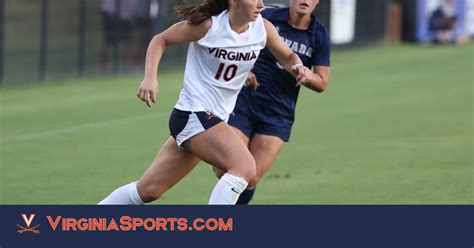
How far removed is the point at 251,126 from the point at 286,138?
30 centimetres

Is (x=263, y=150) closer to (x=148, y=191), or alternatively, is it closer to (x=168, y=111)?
(x=148, y=191)

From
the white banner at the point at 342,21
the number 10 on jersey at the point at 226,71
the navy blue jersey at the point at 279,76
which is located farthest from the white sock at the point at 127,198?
the white banner at the point at 342,21

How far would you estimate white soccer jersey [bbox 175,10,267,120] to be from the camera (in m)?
8.84

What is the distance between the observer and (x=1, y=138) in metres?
16.6

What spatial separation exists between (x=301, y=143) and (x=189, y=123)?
7.58 m

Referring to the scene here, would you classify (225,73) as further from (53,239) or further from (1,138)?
(1,138)

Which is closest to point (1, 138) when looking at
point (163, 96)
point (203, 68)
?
point (163, 96)

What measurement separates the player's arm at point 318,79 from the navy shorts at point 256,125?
61 centimetres

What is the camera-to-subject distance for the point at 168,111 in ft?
65.5

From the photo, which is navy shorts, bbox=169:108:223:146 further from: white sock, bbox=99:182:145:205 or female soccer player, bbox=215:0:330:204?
female soccer player, bbox=215:0:330:204

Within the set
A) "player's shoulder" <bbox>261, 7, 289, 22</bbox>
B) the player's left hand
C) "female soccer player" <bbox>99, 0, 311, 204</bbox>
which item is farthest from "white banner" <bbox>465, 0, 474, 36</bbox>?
"female soccer player" <bbox>99, 0, 311, 204</bbox>

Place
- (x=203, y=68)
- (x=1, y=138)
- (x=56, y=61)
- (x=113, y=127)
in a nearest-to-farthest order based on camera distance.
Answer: (x=203, y=68) → (x=1, y=138) → (x=113, y=127) → (x=56, y=61)

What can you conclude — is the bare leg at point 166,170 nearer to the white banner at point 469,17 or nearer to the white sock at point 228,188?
the white sock at point 228,188

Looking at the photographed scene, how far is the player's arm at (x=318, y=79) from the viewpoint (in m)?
9.43
